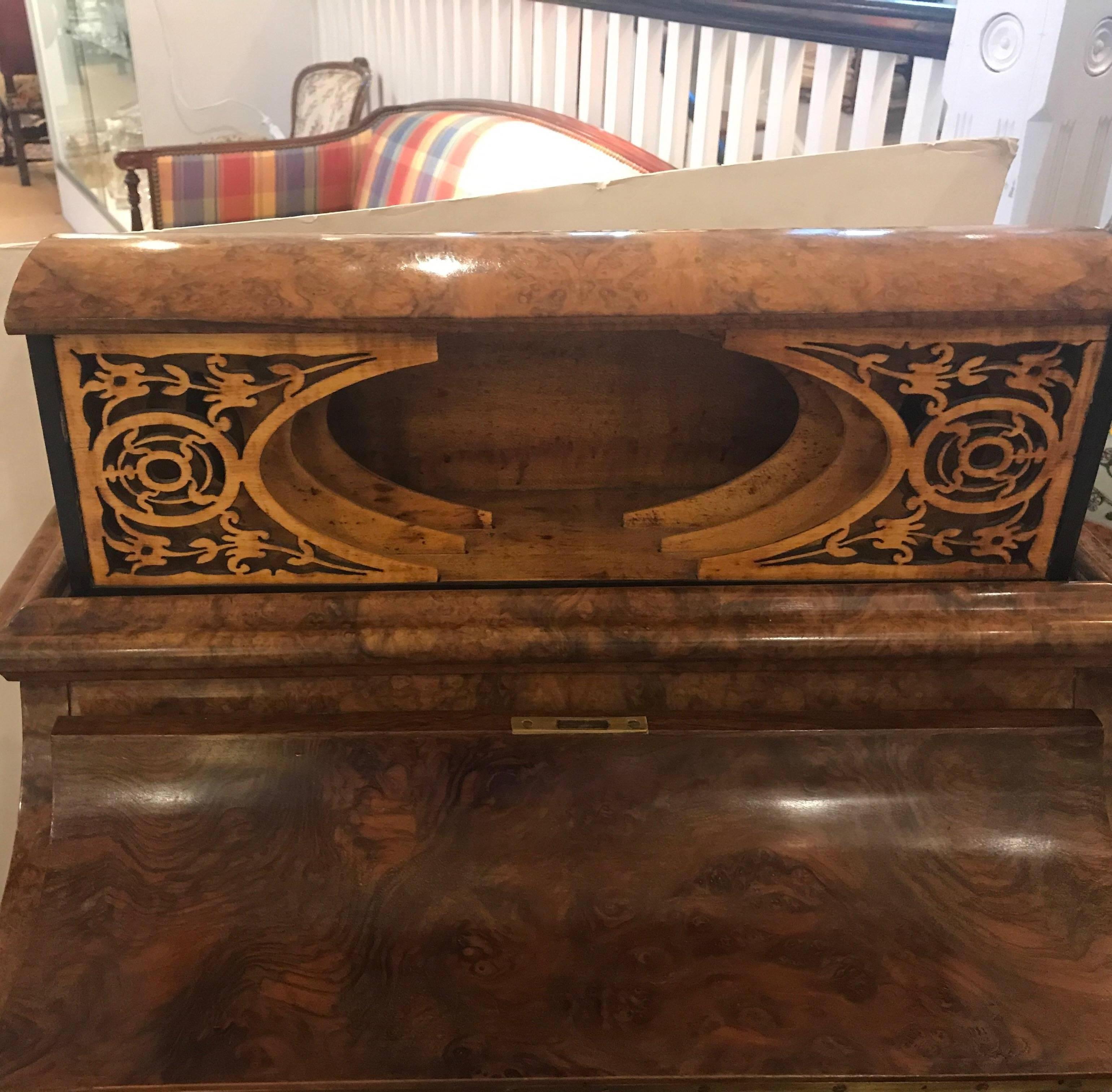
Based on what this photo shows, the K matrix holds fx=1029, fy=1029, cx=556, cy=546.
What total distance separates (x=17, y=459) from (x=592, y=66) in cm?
152

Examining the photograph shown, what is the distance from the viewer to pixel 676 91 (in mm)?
1997

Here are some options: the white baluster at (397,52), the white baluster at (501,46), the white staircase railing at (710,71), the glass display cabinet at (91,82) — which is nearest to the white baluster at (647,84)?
the white staircase railing at (710,71)

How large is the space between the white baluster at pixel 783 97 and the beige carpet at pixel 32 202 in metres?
Answer: 2.96

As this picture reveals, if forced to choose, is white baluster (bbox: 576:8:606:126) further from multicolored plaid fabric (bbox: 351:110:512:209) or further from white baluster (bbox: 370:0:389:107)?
white baluster (bbox: 370:0:389:107)

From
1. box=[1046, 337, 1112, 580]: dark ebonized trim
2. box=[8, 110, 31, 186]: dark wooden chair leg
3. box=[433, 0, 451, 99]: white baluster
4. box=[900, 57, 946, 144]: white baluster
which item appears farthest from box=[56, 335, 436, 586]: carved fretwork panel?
box=[8, 110, 31, 186]: dark wooden chair leg

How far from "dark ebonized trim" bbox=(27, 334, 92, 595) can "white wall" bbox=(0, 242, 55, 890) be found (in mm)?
429

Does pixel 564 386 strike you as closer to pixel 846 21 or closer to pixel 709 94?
pixel 846 21

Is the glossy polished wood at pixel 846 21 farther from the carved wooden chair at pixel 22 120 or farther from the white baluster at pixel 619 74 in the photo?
the carved wooden chair at pixel 22 120

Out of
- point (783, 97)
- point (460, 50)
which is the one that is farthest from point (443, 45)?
point (783, 97)

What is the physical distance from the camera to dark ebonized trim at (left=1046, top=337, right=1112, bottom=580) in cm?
80

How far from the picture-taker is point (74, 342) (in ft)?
2.49

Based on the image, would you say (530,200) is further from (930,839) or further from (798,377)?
(930,839)

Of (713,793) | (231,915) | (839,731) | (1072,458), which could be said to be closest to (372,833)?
(231,915)

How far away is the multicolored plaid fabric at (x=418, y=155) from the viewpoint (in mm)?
2131
